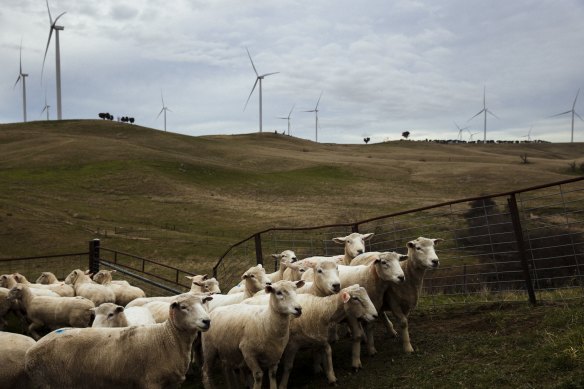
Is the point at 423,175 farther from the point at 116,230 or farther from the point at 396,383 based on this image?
the point at 396,383

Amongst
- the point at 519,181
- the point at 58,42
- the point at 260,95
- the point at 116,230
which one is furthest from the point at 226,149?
the point at 116,230

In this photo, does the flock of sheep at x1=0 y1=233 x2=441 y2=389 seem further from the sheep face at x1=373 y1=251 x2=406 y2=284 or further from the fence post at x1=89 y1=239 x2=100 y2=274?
the fence post at x1=89 y1=239 x2=100 y2=274

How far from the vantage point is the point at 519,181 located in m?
71.1

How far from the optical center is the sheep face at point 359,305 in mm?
9109

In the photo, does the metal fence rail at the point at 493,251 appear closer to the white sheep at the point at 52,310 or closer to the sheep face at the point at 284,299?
the sheep face at the point at 284,299

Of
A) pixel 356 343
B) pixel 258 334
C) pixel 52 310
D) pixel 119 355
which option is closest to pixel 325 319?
pixel 356 343

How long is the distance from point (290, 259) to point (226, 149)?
95.2 m

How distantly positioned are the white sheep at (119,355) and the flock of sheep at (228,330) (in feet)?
0.05

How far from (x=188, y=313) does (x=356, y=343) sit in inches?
123

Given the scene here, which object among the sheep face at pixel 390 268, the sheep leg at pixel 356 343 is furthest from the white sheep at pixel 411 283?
the sheep leg at pixel 356 343

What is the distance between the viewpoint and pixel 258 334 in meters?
8.95

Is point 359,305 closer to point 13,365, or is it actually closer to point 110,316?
point 110,316

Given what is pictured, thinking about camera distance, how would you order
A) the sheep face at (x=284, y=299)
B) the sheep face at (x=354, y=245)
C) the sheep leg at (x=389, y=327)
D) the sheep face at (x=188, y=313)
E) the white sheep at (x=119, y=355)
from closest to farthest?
the white sheep at (x=119, y=355), the sheep face at (x=188, y=313), the sheep face at (x=284, y=299), the sheep leg at (x=389, y=327), the sheep face at (x=354, y=245)

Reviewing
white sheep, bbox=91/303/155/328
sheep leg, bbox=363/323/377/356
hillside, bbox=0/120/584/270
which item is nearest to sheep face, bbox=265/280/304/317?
sheep leg, bbox=363/323/377/356
